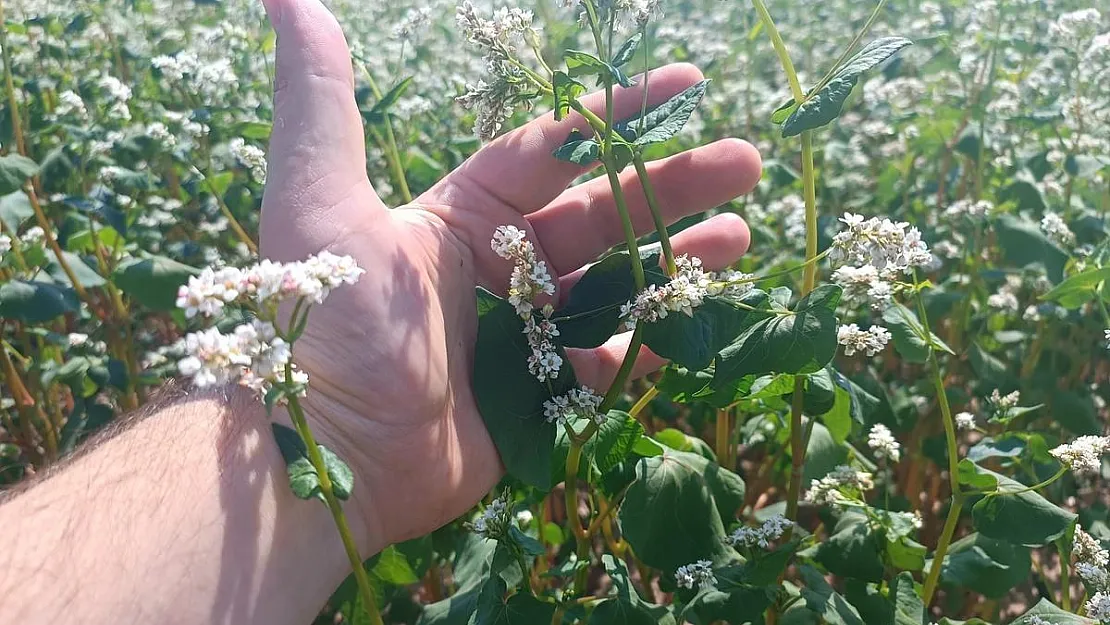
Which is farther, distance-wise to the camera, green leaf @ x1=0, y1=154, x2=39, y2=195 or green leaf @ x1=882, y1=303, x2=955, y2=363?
green leaf @ x1=0, y1=154, x2=39, y2=195

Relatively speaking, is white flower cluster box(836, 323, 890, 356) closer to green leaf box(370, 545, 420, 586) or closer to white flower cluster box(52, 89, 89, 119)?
green leaf box(370, 545, 420, 586)

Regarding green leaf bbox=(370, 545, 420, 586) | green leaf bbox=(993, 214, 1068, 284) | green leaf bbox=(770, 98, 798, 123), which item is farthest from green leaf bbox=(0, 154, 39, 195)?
green leaf bbox=(993, 214, 1068, 284)

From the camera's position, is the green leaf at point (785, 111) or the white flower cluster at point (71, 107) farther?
the white flower cluster at point (71, 107)

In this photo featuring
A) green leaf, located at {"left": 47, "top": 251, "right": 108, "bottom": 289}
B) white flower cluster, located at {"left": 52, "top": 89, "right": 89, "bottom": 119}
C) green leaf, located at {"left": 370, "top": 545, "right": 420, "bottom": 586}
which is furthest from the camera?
white flower cluster, located at {"left": 52, "top": 89, "right": 89, "bottom": 119}

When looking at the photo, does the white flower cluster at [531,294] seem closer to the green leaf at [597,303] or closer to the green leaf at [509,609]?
the green leaf at [597,303]

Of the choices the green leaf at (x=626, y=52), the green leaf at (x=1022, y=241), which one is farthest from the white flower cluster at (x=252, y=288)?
the green leaf at (x=1022, y=241)

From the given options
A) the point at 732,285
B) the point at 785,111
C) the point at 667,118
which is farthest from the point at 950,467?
the point at 667,118

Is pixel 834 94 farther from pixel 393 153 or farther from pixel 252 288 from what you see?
pixel 393 153
